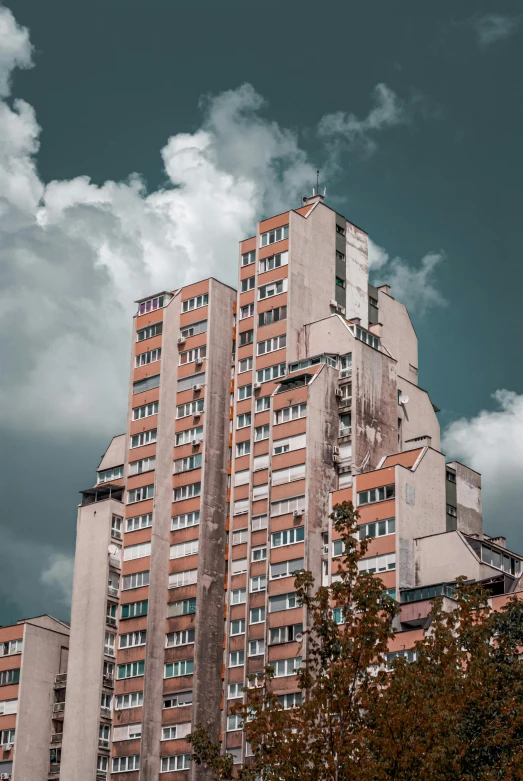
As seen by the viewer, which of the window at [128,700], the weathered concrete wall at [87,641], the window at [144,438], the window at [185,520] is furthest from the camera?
the window at [144,438]

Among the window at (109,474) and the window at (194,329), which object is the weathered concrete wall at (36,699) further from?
the window at (194,329)

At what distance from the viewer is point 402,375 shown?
117m

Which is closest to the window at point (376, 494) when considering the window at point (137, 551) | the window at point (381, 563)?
the window at point (381, 563)

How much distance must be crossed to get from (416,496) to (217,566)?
59.1ft

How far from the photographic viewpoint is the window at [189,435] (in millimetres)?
107438

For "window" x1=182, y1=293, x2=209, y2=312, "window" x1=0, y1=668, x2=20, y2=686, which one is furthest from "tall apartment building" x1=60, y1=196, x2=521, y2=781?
"window" x1=0, y1=668, x2=20, y2=686

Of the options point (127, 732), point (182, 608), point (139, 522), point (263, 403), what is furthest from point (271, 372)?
point (127, 732)

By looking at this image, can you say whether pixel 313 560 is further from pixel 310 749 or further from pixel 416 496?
pixel 310 749

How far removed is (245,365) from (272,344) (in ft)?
11.2

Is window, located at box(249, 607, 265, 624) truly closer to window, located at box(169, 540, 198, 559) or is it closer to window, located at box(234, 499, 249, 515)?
window, located at box(169, 540, 198, 559)

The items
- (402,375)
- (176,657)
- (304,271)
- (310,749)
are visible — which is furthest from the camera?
(402,375)

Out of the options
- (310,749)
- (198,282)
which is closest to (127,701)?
(198,282)

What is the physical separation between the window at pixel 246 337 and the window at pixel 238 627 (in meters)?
22.3

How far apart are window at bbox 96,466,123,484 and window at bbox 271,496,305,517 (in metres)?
19.2
